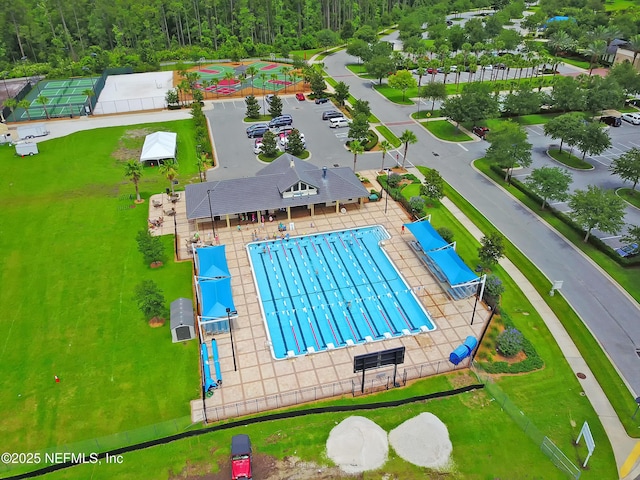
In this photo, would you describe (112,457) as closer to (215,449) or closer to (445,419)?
(215,449)

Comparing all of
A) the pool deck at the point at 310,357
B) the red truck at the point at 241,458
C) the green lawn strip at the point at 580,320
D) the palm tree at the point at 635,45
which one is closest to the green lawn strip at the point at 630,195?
the green lawn strip at the point at 580,320

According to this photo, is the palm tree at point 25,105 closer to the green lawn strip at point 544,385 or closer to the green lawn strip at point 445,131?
the green lawn strip at point 445,131

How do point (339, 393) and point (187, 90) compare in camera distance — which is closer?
point (339, 393)

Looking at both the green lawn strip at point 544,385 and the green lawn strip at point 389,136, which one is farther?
the green lawn strip at point 389,136

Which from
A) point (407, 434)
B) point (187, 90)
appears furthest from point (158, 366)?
point (187, 90)

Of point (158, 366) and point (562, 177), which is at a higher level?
point (562, 177)

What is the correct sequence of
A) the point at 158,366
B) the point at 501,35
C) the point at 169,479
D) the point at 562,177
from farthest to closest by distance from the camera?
the point at 501,35
the point at 562,177
the point at 158,366
the point at 169,479

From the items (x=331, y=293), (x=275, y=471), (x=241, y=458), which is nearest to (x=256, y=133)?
(x=331, y=293)
